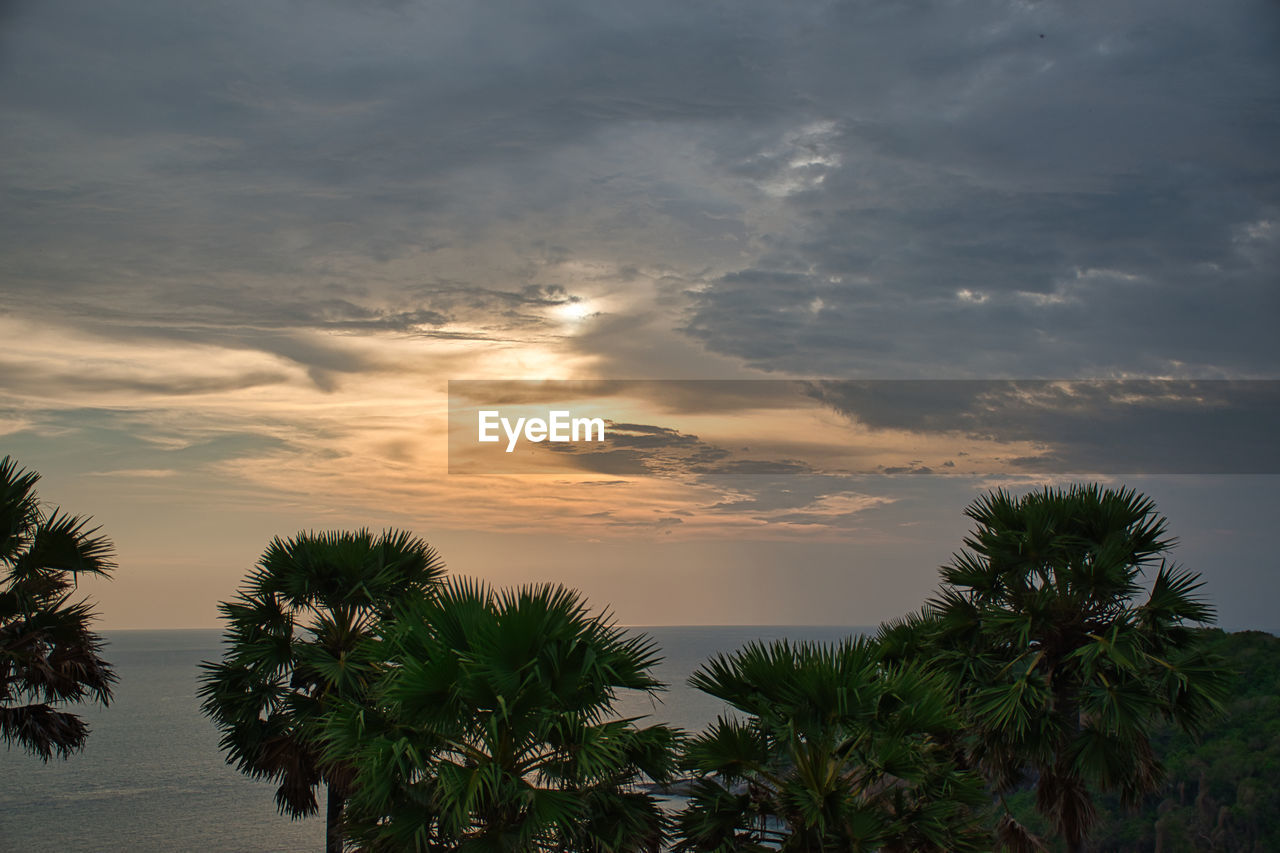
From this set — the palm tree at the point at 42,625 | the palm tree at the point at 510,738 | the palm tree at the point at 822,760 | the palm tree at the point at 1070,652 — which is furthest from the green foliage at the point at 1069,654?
the palm tree at the point at 42,625

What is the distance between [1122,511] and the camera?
35.5ft

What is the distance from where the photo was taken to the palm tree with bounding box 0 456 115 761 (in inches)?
400

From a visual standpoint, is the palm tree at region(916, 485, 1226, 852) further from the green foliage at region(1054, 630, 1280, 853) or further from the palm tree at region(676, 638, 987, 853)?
the green foliage at region(1054, 630, 1280, 853)

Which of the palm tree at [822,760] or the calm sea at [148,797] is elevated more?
the palm tree at [822,760]

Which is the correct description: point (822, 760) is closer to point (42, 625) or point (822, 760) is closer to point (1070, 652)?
point (1070, 652)

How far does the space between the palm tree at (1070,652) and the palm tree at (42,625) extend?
9.93 meters

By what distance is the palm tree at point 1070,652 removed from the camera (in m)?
9.97

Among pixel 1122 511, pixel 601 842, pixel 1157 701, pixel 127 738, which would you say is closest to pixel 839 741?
pixel 601 842

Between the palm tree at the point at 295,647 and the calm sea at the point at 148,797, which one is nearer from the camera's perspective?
the palm tree at the point at 295,647

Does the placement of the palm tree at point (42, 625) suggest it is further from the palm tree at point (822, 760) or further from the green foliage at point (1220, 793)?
the green foliage at point (1220, 793)

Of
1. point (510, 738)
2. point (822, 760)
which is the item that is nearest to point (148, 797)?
point (510, 738)

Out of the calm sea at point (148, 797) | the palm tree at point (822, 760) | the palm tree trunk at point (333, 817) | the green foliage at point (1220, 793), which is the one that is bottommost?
the calm sea at point (148, 797)

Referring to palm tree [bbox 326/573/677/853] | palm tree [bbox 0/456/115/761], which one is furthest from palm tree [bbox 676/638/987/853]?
→ palm tree [bbox 0/456/115/761]

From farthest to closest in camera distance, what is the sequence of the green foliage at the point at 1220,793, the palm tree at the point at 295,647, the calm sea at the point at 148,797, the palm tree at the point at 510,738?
the calm sea at the point at 148,797, the green foliage at the point at 1220,793, the palm tree at the point at 295,647, the palm tree at the point at 510,738
